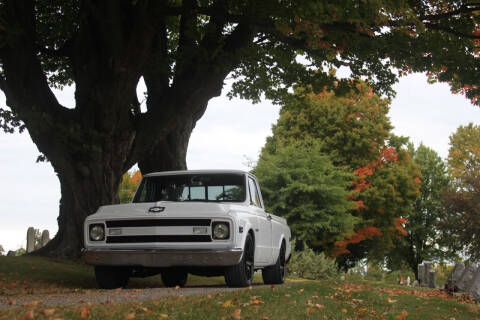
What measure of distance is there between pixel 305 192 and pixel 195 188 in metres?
22.4

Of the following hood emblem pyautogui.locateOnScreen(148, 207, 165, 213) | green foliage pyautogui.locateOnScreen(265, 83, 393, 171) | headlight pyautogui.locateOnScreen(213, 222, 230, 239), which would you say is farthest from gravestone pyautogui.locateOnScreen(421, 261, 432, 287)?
hood emblem pyautogui.locateOnScreen(148, 207, 165, 213)

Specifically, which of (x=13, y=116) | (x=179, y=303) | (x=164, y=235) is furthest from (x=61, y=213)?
(x=179, y=303)

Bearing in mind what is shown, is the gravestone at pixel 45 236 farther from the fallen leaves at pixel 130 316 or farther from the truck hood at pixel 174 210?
the fallen leaves at pixel 130 316

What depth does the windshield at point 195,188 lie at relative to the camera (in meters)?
12.1

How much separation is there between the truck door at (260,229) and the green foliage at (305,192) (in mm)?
20073

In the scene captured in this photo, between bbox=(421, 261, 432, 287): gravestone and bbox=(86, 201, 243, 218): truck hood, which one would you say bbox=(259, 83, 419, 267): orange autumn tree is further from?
bbox=(86, 201, 243, 218): truck hood

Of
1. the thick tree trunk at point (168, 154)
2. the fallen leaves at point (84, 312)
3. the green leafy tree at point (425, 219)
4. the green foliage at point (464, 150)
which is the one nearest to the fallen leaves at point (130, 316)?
the fallen leaves at point (84, 312)

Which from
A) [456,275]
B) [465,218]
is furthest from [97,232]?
[465,218]

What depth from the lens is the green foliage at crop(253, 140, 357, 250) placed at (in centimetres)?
3353

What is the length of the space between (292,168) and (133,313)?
2793 cm

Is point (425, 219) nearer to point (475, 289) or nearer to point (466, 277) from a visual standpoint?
point (466, 277)

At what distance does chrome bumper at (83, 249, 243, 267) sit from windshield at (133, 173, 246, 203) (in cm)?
158

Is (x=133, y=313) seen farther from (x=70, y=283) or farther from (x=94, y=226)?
(x=70, y=283)

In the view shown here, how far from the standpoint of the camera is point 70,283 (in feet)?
47.1
